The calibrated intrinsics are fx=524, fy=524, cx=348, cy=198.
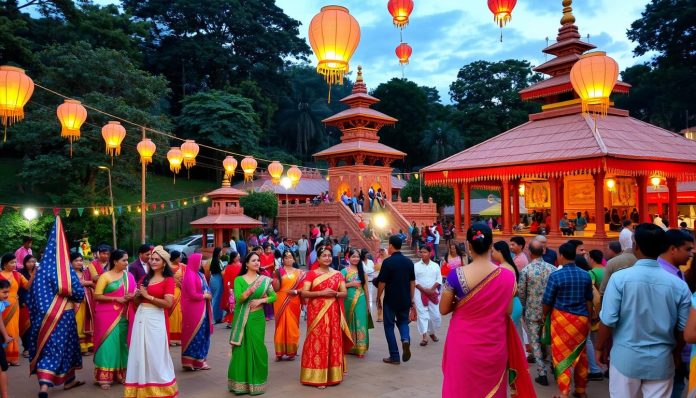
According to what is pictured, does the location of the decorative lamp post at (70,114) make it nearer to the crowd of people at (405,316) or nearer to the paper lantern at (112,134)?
the paper lantern at (112,134)

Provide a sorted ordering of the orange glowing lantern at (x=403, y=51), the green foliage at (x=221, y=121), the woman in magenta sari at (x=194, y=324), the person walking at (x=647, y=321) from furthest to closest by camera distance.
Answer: the green foliage at (x=221, y=121)
the orange glowing lantern at (x=403, y=51)
the woman in magenta sari at (x=194, y=324)
the person walking at (x=647, y=321)

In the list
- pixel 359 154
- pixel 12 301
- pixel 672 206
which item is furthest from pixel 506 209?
pixel 12 301

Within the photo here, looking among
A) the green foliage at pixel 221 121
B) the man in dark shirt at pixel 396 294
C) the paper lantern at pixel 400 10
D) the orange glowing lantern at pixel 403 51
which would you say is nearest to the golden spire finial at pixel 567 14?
the orange glowing lantern at pixel 403 51

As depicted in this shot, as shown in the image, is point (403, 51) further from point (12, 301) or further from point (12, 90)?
point (12, 301)

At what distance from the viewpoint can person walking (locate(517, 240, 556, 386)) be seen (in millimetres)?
5926

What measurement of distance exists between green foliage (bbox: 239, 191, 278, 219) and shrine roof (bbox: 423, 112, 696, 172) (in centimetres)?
1064

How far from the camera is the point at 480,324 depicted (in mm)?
3734

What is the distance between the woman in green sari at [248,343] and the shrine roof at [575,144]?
13.0 meters

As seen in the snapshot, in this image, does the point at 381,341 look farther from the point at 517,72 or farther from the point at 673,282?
the point at 517,72

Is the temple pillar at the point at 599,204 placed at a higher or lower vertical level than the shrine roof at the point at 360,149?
lower

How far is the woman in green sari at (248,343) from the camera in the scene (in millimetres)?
5688

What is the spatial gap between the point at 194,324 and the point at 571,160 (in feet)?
43.7

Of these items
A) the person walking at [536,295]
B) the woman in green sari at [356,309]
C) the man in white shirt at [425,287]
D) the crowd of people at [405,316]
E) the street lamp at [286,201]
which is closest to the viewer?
the crowd of people at [405,316]

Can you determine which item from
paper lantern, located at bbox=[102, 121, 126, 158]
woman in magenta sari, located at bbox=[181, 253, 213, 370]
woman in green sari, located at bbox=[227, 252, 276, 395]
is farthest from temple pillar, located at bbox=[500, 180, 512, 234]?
woman in green sari, located at bbox=[227, 252, 276, 395]
